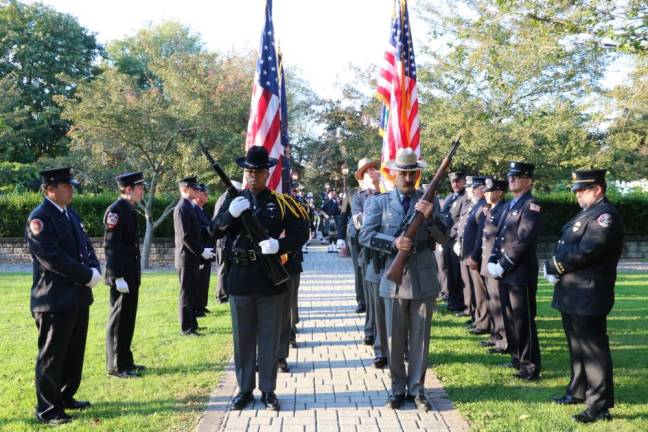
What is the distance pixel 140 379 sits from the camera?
22.1 ft

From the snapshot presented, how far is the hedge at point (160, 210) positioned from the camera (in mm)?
21859

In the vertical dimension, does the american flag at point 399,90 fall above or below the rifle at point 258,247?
above

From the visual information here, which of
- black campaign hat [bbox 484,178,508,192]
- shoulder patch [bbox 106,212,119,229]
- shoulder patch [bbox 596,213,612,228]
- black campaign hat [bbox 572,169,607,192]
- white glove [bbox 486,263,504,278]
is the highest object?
black campaign hat [bbox 484,178,508,192]

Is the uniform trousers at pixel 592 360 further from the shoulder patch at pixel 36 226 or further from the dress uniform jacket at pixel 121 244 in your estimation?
the shoulder patch at pixel 36 226

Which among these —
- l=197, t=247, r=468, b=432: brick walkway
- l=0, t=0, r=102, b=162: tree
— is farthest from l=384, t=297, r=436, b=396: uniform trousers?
l=0, t=0, r=102, b=162: tree

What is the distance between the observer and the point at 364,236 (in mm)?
5879

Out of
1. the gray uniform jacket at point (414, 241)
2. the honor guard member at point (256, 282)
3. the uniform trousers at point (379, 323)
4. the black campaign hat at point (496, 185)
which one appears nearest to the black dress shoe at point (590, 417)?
the gray uniform jacket at point (414, 241)

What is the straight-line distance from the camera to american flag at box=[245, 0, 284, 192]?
800cm

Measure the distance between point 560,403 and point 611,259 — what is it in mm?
1391

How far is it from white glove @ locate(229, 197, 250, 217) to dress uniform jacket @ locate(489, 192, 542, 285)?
291 cm

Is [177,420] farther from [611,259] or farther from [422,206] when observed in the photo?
[611,259]

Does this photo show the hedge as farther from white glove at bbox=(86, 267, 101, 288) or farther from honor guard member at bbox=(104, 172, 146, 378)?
white glove at bbox=(86, 267, 101, 288)

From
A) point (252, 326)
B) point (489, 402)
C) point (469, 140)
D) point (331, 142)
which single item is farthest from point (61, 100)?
point (331, 142)

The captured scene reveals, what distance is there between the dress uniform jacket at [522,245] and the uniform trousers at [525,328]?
0.11 meters
